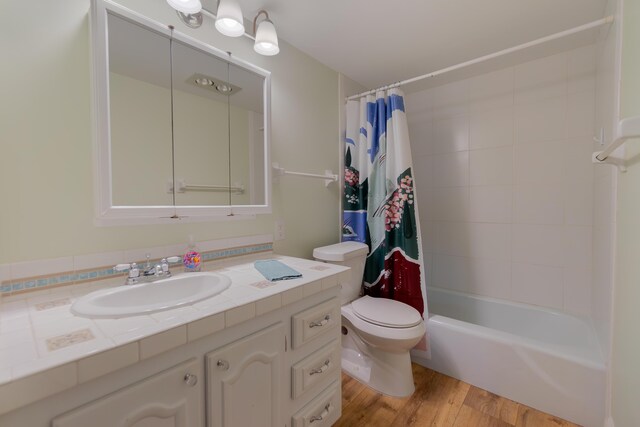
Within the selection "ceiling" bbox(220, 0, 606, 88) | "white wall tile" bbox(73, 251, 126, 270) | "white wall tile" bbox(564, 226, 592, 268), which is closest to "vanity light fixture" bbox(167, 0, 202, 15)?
"ceiling" bbox(220, 0, 606, 88)

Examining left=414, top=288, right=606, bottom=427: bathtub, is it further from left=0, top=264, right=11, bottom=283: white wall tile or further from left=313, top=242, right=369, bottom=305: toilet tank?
left=0, top=264, right=11, bottom=283: white wall tile

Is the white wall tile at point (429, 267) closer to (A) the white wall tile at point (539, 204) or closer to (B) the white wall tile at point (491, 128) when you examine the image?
(A) the white wall tile at point (539, 204)

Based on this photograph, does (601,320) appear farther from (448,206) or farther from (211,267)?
(211,267)

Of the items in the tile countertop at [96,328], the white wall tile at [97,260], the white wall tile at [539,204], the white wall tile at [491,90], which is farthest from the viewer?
the white wall tile at [491,90]

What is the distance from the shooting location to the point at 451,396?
1.60 meters

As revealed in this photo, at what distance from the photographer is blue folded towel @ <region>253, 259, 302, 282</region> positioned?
1118 mm

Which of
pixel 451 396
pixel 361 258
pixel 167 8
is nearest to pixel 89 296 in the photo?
pixel 167 8

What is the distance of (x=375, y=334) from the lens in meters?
1.54

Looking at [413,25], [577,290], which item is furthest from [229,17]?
[577,290]

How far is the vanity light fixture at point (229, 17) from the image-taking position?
1209 millimetres

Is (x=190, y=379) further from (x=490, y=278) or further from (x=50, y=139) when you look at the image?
(x=490, y=278)

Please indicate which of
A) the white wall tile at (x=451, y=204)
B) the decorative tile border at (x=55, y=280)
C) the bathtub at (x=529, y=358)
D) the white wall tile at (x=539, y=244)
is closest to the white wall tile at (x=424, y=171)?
the white wall tile at (x=451, y=204)

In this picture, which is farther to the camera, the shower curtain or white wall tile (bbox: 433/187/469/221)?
white wall tile (bbox: 433/187/469/221)

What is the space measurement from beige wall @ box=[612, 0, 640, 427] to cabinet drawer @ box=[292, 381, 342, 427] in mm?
1016
